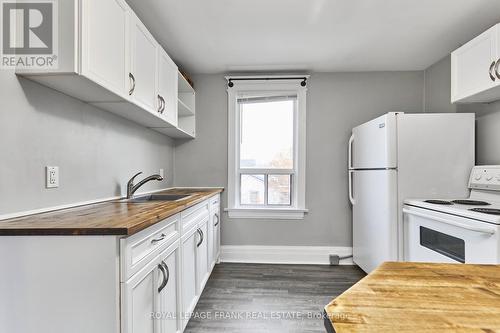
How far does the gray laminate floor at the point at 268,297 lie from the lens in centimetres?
195

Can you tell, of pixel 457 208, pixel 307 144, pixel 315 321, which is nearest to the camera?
pixel 457 208

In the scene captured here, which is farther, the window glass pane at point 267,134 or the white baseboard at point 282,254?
the window glass pane at point 267,134

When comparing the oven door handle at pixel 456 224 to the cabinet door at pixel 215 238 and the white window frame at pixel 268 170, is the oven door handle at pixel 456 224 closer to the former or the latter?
the white window frame at pixel 268 170

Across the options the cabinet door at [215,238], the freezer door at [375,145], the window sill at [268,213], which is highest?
the freezer door at [375,145]

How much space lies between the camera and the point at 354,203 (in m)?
3.01

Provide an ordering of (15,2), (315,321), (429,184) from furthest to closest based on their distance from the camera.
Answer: (429,184) → (315,321) → (15,2)

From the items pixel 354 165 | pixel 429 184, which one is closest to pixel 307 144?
pixel 354 165

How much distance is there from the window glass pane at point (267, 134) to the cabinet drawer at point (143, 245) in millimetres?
1933

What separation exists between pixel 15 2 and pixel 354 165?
301 cm

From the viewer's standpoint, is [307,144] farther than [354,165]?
Yes

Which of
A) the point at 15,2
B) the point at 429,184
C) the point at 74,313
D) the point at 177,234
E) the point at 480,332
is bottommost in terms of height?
the point at 74,313

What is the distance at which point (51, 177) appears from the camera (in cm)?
138

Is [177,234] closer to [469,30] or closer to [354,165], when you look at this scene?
[354,165]

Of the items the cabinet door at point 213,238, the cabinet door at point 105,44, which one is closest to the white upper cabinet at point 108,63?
the cabinet door at point 105,44
